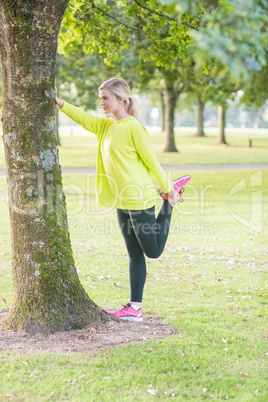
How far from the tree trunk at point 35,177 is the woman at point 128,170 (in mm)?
Result: 361

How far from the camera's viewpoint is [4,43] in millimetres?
4160

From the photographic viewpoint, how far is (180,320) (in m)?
4.93

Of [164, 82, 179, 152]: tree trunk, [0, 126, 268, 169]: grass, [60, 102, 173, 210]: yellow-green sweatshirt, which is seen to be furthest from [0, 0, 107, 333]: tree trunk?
[164, 82, 179, 152]: tree trunk

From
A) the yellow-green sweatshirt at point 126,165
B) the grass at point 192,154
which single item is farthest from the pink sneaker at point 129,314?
the grass at point 192,154

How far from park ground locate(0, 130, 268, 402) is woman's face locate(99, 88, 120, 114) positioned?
6.68ft

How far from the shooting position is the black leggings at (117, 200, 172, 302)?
176 inches

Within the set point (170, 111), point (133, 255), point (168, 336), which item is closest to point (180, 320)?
point (168, 336)

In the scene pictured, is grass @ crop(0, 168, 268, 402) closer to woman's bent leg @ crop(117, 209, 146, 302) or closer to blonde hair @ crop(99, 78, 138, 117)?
woman's bent leg @ crop(117, 209, 146, 302)

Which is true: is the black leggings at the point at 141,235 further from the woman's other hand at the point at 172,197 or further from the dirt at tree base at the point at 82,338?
the dirt at tree base at the point at 82,338

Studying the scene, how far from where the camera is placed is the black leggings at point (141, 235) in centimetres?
447

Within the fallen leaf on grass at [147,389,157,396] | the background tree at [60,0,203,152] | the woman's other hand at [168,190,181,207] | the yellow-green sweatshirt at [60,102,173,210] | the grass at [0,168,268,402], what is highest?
the background tree at [60,0,203,152]

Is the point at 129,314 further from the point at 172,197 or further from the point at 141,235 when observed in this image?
the point at 172,197

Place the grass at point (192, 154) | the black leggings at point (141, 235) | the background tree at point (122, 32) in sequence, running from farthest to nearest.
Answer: the grass at point (192, 154), the background tree at point (122, 32), the black leggings at point (141, 235)

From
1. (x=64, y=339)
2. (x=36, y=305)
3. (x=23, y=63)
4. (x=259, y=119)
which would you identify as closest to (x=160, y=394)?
(x=64, y=339)
